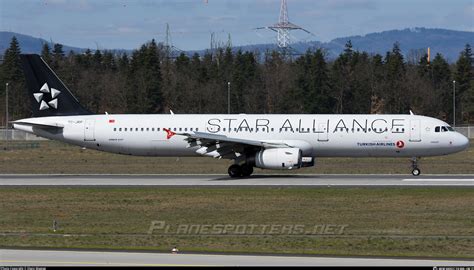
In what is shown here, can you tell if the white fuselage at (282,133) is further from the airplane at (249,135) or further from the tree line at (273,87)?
the tree line at (273,87)

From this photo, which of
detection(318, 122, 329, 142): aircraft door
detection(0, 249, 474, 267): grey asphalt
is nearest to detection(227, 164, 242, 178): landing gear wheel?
detection(318, 122, 329, 142): aircraft door

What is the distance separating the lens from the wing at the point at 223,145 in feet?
141

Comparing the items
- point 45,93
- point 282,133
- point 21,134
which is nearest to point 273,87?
point 21,134

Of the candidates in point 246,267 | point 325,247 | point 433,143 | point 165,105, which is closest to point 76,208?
point 325,247

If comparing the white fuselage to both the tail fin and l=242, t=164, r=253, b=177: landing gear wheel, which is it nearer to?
the tail fin

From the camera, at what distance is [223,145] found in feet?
144

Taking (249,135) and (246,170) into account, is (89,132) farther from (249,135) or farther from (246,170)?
(246,170)

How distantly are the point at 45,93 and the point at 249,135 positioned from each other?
11.5m

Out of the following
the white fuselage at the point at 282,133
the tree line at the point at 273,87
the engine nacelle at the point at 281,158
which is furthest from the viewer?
the tree line at the point at 273,87

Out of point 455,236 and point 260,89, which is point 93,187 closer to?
point 455,236

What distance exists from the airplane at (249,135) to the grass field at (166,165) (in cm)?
367

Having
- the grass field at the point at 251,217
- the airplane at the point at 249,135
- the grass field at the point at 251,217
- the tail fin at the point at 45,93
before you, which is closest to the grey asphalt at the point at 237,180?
the airplane at the point at 249,135

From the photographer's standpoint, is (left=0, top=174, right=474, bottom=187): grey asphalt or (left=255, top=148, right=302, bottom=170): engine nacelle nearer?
(left=0, top=174, right=474, bottom=187): grey asphalt

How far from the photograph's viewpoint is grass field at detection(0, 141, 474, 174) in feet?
165
